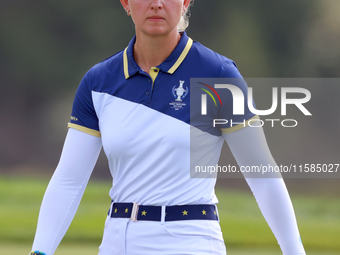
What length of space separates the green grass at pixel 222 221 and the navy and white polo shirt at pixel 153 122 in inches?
177

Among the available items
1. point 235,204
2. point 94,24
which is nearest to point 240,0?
point 94,24

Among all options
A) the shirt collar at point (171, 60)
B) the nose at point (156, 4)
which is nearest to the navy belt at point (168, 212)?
the shirt collar at point (171, 60)

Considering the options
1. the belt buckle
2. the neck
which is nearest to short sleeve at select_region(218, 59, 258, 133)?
the neck

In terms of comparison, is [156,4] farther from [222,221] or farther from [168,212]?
[222,221]

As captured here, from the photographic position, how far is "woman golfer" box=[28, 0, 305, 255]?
149cm

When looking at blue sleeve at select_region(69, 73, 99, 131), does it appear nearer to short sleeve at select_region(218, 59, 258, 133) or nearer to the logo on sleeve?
the logo on sleeve

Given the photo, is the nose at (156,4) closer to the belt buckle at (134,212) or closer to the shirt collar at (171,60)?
the shirt collar at (171,60)

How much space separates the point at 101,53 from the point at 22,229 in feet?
A: 14.1

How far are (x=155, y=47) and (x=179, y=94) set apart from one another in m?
0.19

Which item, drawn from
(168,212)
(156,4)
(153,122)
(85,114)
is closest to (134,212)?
(168,212)

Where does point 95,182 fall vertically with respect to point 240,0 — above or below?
below

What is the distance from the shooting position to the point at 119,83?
165cm

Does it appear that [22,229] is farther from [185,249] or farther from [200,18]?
[185,249]

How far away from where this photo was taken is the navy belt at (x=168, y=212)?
58.5 inches
